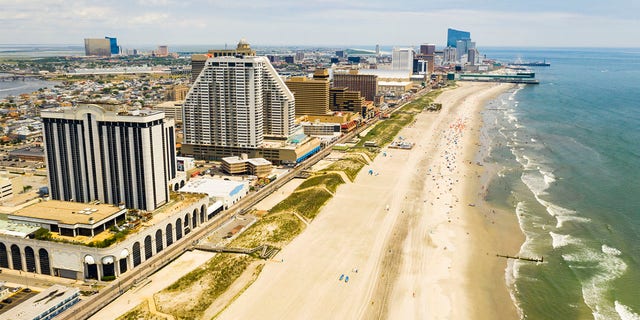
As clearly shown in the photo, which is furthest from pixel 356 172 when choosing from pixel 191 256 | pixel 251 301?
pixel 251 301

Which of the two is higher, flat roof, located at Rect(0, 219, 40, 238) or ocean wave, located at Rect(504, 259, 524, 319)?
flat roof, located at Rect(0, 219, 40, 238)

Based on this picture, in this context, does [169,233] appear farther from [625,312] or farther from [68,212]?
[625,312]

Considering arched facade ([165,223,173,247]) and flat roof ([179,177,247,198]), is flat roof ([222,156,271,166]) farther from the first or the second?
arched facade ([165,223,173,247])

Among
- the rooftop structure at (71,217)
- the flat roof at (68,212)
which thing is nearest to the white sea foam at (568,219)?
the rooftop structure at (71,217)

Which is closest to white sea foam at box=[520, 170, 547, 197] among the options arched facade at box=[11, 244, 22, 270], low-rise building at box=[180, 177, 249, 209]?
low-rise building at box=[180, 177, 249, 209]

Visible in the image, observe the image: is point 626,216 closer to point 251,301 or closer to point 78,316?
point 251,301
